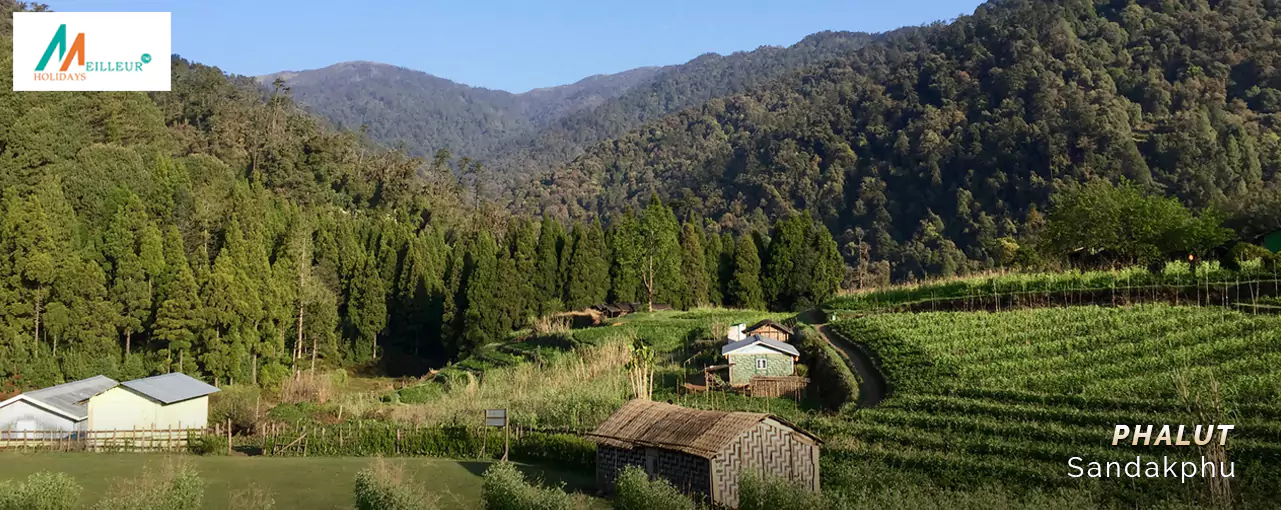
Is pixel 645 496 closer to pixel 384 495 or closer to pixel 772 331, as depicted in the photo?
pixel 384 495

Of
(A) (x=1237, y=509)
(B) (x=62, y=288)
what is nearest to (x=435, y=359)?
(B) (x=62, y=288)

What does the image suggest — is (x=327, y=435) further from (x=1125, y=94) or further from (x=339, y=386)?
(x=1125, y=94)

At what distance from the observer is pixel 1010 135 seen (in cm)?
9012

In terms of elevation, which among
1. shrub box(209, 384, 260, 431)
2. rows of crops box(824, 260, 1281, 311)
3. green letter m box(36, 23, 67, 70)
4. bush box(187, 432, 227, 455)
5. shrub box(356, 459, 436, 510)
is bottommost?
bush box(187, 432, 227, 455)

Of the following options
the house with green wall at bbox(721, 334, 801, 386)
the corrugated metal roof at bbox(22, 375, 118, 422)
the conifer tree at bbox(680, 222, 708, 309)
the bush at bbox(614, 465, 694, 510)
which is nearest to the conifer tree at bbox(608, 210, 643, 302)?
the conifer tree at bbox(680, 222, 708, 309)

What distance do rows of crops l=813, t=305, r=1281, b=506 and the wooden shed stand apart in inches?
78.5

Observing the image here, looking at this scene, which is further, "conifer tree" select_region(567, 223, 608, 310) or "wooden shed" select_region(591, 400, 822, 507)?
"conifer tree" select_region(567, 223, 608, 310)

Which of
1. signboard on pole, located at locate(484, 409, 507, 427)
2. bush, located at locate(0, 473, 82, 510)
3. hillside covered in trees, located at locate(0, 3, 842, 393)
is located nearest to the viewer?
bush, located at locate(0, 473, 82, 510)

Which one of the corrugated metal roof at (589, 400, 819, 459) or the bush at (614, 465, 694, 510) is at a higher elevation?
the corrugated metal roof at (589, 400, 819, 459)

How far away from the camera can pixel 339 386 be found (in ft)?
150

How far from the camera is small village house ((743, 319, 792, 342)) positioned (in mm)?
37156

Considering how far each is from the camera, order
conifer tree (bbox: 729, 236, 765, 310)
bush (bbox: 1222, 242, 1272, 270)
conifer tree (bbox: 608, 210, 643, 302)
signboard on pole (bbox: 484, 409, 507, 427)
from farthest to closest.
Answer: conifer tree (bbox: 729, 236, 765, 310) → conifer tree (bbox: 608, 210, 643, 302) → bush (bbox: 1222, 242, 1272, 270) → signboard on pole (bbox: 484, 409, 507, 427)

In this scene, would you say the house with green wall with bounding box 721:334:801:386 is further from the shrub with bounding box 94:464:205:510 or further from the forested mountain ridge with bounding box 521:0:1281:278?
the forested mountain ridge with bounding box 521:0:1281:278

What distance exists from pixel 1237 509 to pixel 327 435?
22.3 m
